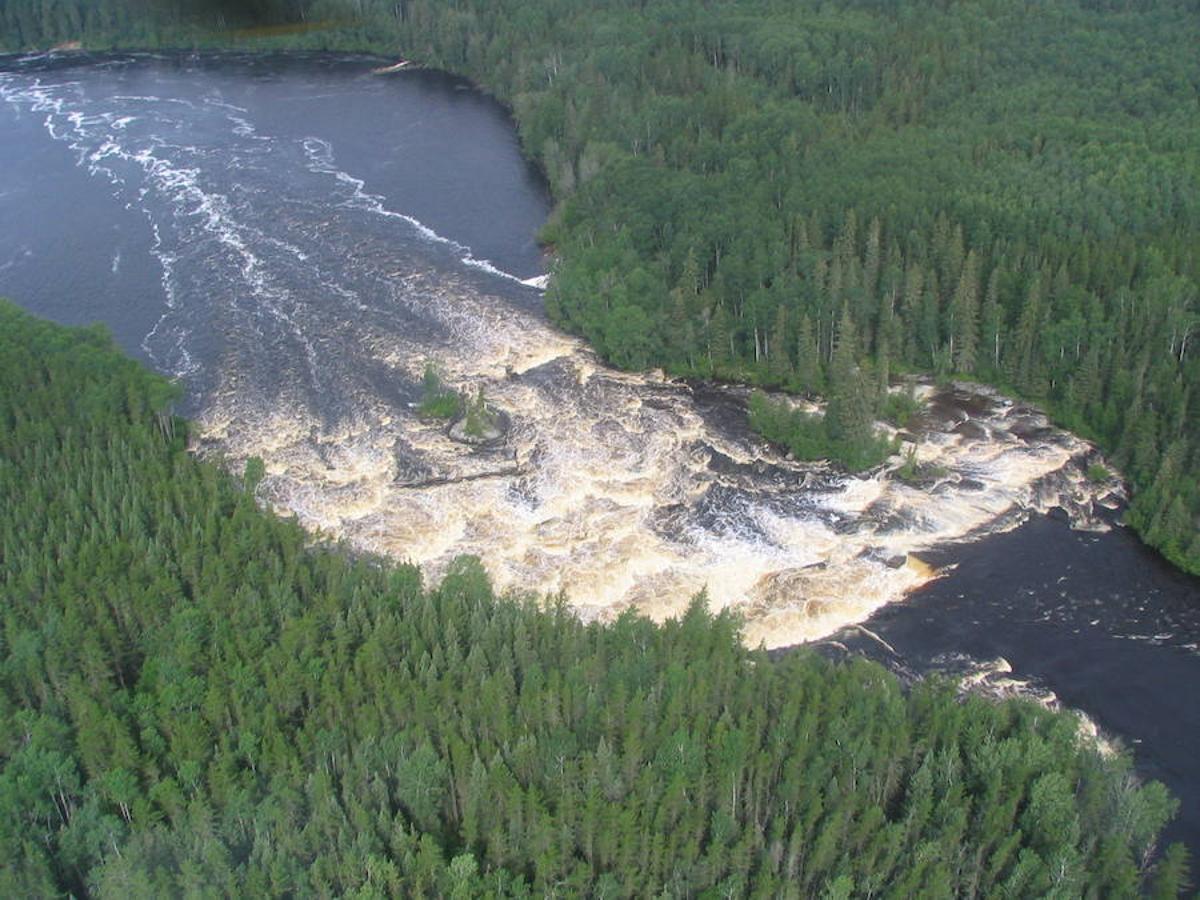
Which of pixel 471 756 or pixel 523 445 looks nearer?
pixel 471 756

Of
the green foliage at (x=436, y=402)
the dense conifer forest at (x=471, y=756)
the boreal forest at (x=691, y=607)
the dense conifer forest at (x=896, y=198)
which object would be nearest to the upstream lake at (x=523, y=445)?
the green foliage at (x=436, y=402)

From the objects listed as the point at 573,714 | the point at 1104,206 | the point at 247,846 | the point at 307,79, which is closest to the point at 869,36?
the point at 1104,206

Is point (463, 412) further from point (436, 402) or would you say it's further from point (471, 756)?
point (471, 756)

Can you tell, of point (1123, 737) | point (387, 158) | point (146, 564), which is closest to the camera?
point (1123, 737)

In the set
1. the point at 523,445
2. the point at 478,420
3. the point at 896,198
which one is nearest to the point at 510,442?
the point at 523,445

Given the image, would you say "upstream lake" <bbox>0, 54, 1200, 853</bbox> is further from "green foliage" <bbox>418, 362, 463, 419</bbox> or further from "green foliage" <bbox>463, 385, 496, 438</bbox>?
"green foliage" <bbox>418, 362, 463, 419</bbox>

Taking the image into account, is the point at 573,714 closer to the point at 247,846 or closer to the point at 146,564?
the point at 247,846
